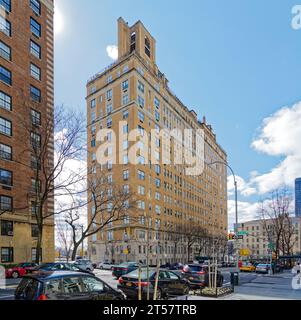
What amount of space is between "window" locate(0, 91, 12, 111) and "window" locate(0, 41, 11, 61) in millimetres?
4196

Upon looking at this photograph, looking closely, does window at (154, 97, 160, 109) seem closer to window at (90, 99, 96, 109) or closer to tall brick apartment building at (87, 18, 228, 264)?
tall brick apartment building at (87, 18, 228, 264)

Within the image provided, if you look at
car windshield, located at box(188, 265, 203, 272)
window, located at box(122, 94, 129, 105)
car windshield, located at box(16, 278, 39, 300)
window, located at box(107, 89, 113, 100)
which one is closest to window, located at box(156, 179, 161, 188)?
window, located at box(122, 94, 129, 105)

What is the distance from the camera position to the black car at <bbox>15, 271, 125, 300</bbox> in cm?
809

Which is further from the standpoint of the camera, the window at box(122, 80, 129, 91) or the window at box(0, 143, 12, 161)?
the window at box(122, 80, 129, 91)

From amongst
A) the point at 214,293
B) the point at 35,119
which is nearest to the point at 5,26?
the point at 35,119

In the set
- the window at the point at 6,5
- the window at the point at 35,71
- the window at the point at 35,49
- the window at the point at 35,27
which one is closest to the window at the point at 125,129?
the window at the point at 35,49

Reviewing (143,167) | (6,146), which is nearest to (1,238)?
→ (6,146)

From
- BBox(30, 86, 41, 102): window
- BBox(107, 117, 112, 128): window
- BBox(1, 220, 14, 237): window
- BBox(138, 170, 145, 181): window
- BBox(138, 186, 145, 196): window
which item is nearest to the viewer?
BBox(1, 220, 14, 237): window

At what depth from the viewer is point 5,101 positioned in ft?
119

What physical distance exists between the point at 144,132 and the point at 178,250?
29.7 meters

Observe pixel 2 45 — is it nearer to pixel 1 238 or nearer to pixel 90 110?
pixel 1 238

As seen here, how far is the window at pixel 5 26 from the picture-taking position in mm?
36688

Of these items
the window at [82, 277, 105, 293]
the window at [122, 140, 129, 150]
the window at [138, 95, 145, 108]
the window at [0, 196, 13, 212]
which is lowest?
the window at [82, 277, 105, 293]

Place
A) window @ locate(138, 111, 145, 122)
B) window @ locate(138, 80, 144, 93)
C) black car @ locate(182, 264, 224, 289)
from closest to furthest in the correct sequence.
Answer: black car @ locate(182, 264, 224, 289)
window @ locate(138, 111, 145, 122)
window @ locate(138, 80, 144, 93)
